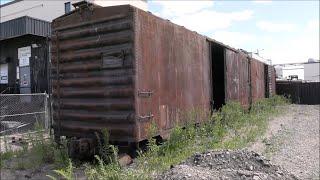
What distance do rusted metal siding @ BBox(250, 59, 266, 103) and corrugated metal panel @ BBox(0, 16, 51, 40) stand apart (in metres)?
10.2

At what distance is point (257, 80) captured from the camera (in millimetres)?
22125

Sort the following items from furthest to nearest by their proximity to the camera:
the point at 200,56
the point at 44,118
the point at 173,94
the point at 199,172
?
the point at 44,118 < the point at 200,56 < the point at 173,94 < the point at 199,172

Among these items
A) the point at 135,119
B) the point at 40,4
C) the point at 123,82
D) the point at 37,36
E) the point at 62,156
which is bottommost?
the point at 62,156

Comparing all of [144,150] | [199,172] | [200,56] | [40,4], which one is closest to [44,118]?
[200,56]

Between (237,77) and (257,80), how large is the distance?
643 centimetres

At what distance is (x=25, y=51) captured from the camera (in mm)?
20703

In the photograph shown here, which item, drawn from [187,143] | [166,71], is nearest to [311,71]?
[166,71]

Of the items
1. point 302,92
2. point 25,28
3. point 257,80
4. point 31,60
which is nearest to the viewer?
point 25,28

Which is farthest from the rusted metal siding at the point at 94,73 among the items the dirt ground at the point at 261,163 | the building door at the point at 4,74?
the building door at the point at 4,74

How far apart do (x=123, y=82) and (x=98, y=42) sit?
1.11 m

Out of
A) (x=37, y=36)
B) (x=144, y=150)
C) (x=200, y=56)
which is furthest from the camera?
(x=37, y=36)

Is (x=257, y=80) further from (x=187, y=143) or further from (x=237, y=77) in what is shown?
(x=187, y=143)

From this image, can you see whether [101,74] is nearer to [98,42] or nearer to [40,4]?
[98,42]

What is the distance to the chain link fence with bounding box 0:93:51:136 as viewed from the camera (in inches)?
545
